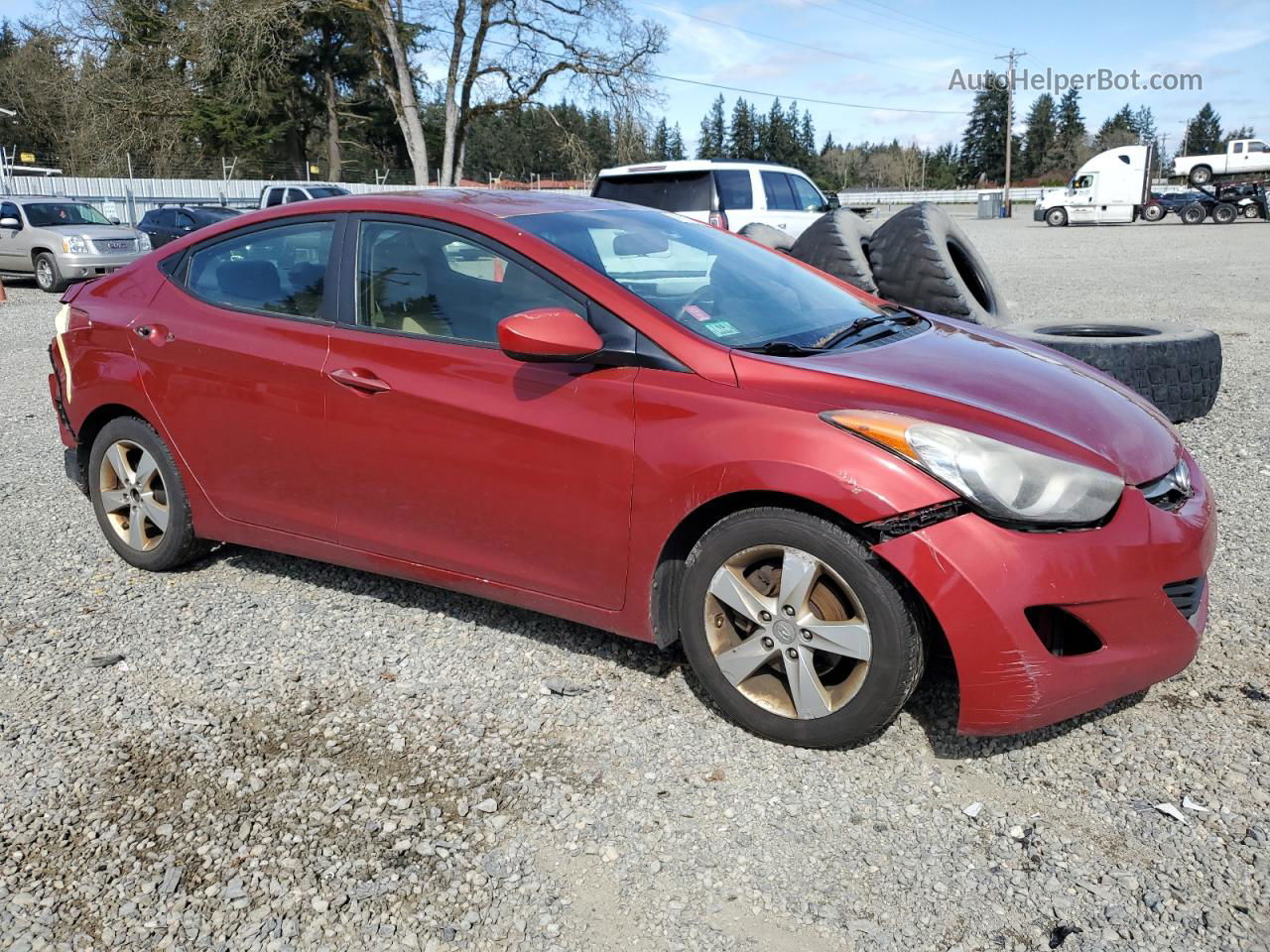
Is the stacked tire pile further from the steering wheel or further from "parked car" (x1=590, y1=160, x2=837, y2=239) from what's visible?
"parked car" (x1=590, y1=160, x2=837, y2=239)

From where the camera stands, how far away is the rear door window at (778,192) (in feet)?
45.6

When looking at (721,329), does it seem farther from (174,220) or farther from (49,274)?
(174,220)

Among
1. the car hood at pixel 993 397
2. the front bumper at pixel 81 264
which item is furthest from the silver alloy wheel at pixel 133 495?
the front bumper at pixel 81 264

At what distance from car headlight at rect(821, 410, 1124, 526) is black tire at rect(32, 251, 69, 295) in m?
18.7

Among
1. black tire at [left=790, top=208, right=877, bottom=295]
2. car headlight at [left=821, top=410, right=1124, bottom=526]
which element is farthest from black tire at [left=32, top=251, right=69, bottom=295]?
car headlight at [left=821, top=410, right=1124, bottom=526]

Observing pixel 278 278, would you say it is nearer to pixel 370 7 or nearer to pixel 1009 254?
pixel 1009 254

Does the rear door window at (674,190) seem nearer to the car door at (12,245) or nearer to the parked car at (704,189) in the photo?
the parked car at (704,189)

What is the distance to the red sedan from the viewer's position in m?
2.69

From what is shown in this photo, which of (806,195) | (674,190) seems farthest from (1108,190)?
(674,190)

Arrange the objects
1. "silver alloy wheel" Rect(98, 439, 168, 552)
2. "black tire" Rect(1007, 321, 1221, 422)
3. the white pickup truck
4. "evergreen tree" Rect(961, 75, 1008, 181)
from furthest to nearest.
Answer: "evergreen tree" Rect(961, 75, 1008, 181), the white pickup truck, "black tire" Rect(1007, 321, 1221, 422), "silver alloy wheel" Rect(98, 439, 168, 552)

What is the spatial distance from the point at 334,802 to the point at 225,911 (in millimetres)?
455

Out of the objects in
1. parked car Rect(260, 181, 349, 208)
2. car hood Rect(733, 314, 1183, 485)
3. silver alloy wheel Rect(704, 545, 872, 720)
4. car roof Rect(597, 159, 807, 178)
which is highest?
parked car Rect(260, 181, 349, 208)

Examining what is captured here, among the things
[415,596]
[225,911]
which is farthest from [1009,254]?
[225,911]

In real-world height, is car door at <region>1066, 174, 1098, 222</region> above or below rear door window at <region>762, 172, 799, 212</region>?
above
